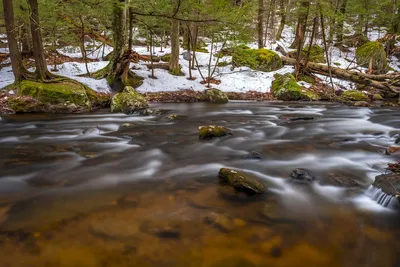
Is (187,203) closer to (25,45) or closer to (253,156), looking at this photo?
(253,156)

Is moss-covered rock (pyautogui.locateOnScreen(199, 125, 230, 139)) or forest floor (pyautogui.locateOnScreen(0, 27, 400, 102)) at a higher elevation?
forest floor (pyautogui.locateOnScreen(0, 27, 400, 102))

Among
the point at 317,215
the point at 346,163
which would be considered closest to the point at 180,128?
the point at 346,163

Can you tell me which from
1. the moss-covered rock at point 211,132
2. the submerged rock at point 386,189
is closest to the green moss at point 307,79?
the moss-covered rock at point 211,132

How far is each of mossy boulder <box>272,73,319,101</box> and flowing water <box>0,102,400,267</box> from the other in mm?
7468

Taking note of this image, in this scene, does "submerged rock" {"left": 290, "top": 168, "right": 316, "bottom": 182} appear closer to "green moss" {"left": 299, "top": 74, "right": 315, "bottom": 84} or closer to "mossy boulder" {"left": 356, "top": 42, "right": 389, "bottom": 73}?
"green moss" {"left": 299, "top": 74, "right": 315, "bottom": 84}

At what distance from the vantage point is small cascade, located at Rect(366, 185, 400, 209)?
3.22 meters

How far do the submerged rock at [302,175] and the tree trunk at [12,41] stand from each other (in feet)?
32.0

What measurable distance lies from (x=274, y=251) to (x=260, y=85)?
14.0m

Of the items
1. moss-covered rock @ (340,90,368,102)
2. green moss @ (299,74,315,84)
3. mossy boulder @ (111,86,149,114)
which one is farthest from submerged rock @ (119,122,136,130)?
green moss @ (299,74,315,84)

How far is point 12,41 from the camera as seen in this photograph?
9703 mm

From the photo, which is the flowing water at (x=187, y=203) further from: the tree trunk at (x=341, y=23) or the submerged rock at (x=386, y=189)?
the tree trunk at (x=341, y=23)

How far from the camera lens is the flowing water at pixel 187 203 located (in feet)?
8.22

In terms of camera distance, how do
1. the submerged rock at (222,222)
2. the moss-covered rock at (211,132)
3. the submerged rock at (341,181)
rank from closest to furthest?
the submerged rock at (222,222) → the submerged rock at (341,181) → the moss-covered rock at (211,132)

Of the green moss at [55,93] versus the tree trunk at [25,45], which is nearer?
the green moss at [55,93]
